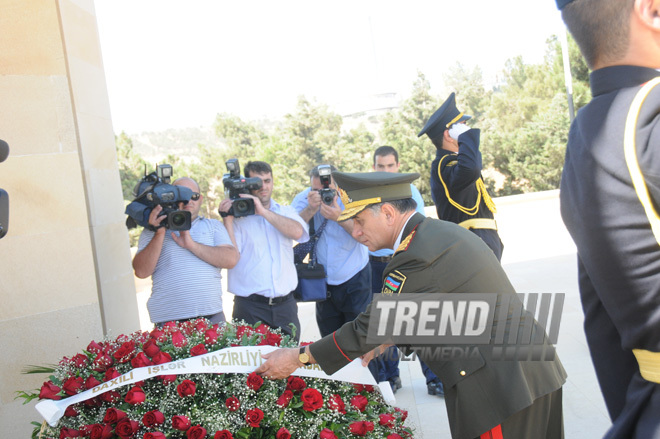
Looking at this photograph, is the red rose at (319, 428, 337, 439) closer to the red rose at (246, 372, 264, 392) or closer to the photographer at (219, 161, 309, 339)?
the red rose at (246, 372, 264, 392)

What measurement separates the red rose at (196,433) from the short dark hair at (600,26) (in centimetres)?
197

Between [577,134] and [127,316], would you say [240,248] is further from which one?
[577,134]

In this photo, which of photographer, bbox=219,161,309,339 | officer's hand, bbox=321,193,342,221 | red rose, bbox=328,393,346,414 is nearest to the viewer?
red rose, bbox=328,393,346,414

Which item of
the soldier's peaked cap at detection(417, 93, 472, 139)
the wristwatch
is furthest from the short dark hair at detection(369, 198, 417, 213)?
the soldier's peaked cap at detection(417, 93, 472, 139)

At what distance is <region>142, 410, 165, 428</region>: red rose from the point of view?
2.57 m

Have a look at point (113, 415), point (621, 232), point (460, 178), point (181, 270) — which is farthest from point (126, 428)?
point (460, 178)

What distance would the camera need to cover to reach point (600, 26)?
134 centimetres

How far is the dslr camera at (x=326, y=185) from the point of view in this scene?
528cm

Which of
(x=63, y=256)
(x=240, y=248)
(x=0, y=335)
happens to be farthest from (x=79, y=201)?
(x=240, y=248)

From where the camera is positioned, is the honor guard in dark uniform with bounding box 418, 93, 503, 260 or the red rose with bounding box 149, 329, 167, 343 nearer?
the red rose with bounding box 149, 329, 167, 343

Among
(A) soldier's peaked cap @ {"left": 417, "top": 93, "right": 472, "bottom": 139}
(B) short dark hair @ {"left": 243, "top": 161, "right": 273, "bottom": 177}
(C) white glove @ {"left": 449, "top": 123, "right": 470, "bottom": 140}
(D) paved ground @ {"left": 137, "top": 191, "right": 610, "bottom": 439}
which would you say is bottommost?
(D) paved ground @ {"left": 137, "top": 191, "right": 610, "bottom": 439}

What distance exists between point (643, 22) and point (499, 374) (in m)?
1.50

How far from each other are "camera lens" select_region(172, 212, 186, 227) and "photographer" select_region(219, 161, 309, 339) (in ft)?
1.75

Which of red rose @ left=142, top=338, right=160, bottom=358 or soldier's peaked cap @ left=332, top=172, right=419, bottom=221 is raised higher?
soldier's peaked cap @ left=332, top=172, right=419, bottom=221
